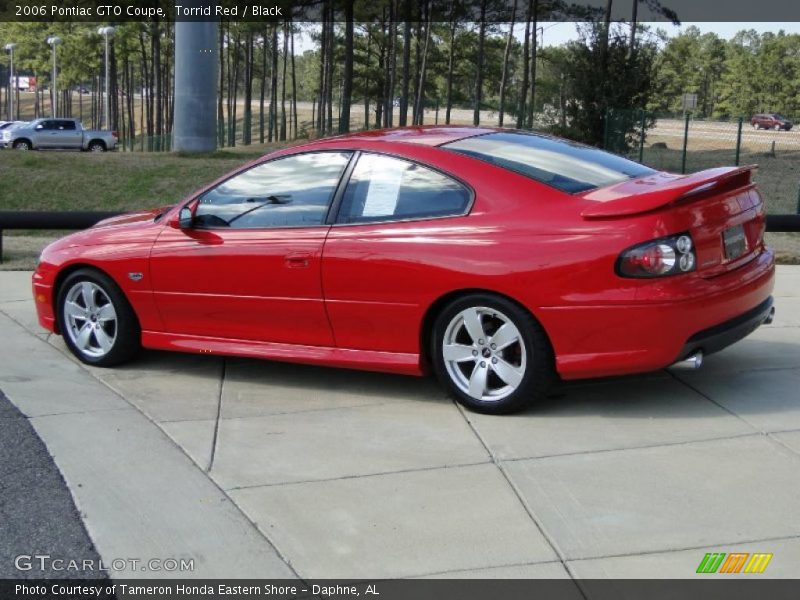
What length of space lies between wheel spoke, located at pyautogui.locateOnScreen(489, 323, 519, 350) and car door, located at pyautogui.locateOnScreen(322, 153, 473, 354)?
0.39 m

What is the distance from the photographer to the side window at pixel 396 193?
5738 mm

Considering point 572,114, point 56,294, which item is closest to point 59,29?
point 572,114

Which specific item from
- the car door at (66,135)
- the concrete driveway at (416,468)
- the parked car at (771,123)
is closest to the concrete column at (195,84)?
the parked car at (771,123)

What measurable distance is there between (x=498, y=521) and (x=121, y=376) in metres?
3.28

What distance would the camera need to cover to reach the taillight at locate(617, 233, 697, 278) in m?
5.16

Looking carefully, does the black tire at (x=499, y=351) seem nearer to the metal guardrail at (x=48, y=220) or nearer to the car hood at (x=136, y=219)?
the car hood at (x=136, y=219)

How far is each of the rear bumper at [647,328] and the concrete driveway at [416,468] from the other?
0.36 m

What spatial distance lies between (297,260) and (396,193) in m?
0.67

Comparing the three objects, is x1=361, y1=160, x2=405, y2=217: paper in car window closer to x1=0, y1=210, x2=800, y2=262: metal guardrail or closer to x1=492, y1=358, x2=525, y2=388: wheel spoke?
x1=492, y1=358, x2=525, y2=388: wheel spoke

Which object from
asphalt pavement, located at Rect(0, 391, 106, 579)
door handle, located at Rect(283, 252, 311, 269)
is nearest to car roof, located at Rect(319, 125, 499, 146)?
door handle, located at Rect(283, 252, 311, 269)

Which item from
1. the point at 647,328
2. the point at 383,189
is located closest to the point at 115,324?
the point at 383,189

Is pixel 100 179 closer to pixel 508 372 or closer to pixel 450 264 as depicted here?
pixel 450 264

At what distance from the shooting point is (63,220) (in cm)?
1121

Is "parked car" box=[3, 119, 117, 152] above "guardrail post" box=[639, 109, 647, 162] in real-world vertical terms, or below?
below
